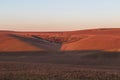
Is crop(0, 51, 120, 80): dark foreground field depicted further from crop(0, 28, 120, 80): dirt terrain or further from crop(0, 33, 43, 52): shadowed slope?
crop(0, 33, 43, 52): shadowed slope

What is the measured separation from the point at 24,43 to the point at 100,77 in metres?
42.8

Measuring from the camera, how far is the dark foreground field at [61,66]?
1960cm

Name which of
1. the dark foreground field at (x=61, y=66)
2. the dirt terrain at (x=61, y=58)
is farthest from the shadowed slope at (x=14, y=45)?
the dark foreground field at (x=61, y=66)

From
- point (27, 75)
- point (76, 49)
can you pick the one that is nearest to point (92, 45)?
point (76, 49)

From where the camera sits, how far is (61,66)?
31359 millimetres

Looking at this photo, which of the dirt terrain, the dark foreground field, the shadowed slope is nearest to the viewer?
the dark foreground field

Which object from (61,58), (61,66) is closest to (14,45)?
(61,58)

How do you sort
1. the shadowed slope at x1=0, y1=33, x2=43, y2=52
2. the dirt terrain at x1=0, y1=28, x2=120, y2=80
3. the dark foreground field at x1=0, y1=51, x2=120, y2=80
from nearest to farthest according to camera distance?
1. the dark foreground field at x1=0, y1=51, x2=120, y2=80
2. the dirt terrain at x1=0, y1=28, x2=120, y2=80
3. the shadowed slope at x1=0, y1=33, x2=43, y2=52

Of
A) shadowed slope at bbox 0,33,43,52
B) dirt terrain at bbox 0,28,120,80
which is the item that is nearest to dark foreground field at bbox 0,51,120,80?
dirt terrain at bbox 0,28,120,80

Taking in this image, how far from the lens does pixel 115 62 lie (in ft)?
128

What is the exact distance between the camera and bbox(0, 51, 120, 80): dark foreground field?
19605 millimetres

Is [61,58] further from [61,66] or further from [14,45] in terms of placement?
[14,45]

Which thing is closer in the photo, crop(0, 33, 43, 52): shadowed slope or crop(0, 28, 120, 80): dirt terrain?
crop(0, 28, 120, 80): dirt terrain

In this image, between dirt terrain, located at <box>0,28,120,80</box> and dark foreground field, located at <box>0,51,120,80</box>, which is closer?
dark foreground field, located at <box>0,51,120,80</box>
